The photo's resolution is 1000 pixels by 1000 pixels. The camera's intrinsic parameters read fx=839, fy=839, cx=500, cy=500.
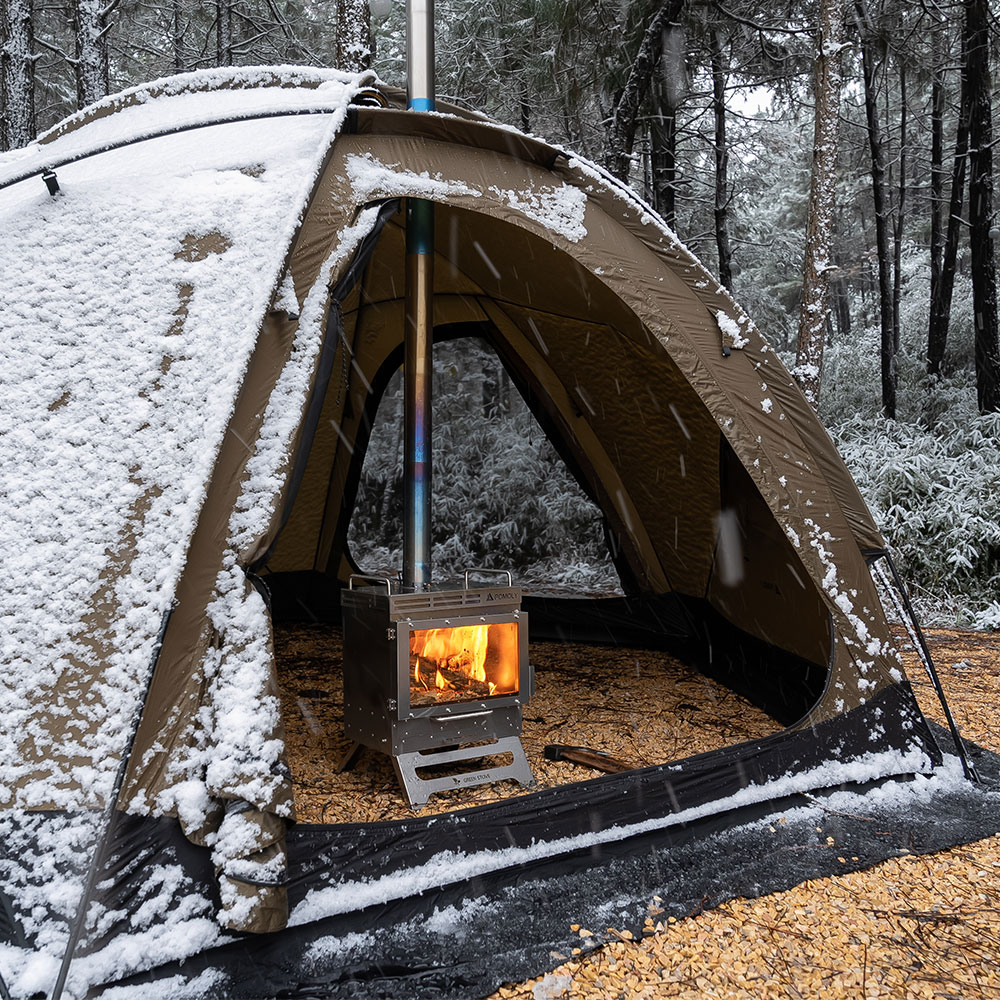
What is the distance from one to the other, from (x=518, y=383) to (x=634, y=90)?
4296 mm

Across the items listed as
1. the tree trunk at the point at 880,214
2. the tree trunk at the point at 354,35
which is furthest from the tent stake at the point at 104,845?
the tree trunk at the point at 880,214

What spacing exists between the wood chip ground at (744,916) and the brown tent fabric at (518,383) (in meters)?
0.60

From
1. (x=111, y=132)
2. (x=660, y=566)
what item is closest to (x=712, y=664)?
(x=660, y=566)

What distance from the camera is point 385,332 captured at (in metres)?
5.27

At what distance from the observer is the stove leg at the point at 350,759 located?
3129mm

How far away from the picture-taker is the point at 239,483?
7.04 feet

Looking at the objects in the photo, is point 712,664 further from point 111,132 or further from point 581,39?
point 581,39

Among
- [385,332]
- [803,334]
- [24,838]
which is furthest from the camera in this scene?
[803,334]

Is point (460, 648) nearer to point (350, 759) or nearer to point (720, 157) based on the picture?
point (350, 759)

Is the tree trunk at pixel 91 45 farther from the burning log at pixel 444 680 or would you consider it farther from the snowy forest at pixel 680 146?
the burning log at pixel 444 680

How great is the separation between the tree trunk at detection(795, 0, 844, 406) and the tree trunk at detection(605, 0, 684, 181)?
1.83 m

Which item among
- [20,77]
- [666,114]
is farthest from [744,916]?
[20,77]

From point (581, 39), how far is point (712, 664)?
6473mm

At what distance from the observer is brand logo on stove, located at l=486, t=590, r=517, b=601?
9.13 feet
